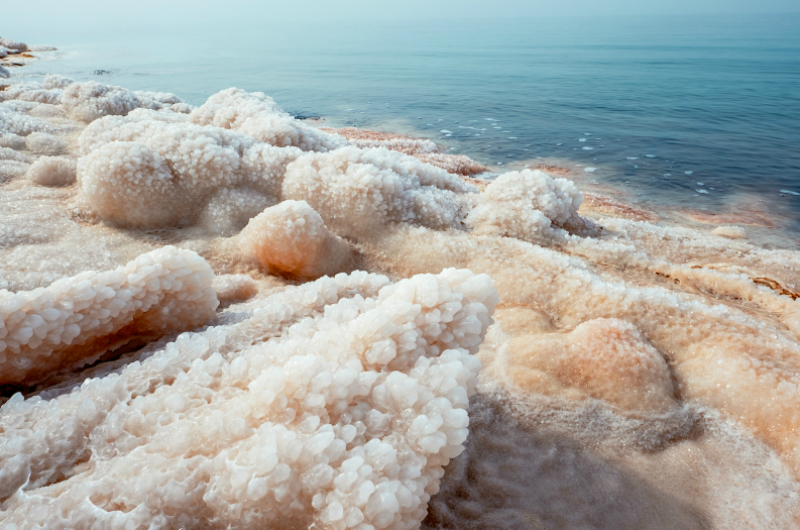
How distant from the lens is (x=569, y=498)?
155 centimetres

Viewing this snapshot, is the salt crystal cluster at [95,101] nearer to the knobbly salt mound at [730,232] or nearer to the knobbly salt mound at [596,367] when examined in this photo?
the knobbly salt mound at [596,367]

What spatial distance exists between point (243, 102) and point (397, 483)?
16.2ft

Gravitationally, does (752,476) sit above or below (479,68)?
below

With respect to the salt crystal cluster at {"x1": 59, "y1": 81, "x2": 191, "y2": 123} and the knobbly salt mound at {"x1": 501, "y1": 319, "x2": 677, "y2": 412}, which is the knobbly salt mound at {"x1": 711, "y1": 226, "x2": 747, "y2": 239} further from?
the salt crystal cluster at {"x1": 59, "y1": 81, "x2": 191, "y2": 123}

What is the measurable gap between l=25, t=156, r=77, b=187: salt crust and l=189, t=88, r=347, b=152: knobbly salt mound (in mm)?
1375

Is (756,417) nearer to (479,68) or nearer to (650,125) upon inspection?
(650,125)

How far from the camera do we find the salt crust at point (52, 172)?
360 cm

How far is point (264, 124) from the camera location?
3.92m

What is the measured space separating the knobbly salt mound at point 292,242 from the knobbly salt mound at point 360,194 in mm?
299

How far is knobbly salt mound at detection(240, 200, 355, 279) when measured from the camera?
8.93 ft

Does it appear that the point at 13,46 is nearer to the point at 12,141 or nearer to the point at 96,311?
the point at 12,141

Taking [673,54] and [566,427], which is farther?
[673,54]

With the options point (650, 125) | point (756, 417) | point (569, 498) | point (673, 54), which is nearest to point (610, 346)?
point (756, 417)

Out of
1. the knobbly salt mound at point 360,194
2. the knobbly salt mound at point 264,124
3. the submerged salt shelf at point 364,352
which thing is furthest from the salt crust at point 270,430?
the knobbly salt mound at point 264,124
